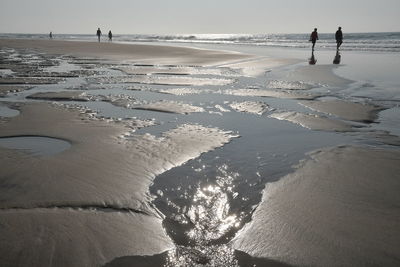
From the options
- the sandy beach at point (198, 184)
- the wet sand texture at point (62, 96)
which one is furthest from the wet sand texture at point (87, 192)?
the wet sand texture at point (62, 96)

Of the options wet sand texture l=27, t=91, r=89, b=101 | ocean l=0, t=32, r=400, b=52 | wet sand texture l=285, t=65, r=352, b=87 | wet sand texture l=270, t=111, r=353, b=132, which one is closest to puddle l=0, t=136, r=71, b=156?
wet sand texture l=27, t=91, r=89, b=101

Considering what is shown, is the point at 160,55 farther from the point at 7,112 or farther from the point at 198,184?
the point at 198,184

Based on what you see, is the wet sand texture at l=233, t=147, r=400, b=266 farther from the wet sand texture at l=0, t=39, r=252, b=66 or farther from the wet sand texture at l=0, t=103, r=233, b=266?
the wet sand texture at l=0, t=39, r=252, b=66

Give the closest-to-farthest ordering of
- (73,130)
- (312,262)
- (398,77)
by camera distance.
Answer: (312,262)
(73,130)
(398,77)

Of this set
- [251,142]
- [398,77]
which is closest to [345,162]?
[251,142]

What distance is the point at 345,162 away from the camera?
14.4 feet

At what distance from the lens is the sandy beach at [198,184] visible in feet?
8.59

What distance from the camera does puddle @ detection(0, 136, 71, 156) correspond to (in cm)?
468

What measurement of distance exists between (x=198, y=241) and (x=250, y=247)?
1.28ft

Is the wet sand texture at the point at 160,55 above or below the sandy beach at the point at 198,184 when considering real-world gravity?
above

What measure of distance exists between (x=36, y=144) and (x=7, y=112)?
93.3 inches

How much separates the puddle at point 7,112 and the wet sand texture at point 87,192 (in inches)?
29.8

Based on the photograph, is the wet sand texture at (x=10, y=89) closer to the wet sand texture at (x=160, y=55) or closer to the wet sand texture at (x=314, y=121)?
the wet sand texture at (x=314, y=121)

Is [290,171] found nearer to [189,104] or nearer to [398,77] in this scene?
[189,104]
